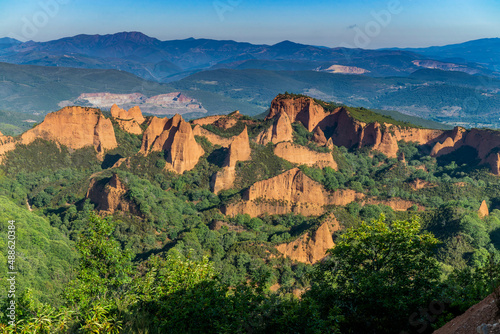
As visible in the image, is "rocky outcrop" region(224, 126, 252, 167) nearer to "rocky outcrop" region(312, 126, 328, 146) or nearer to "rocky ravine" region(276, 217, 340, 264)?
"rocky outcrop" region(312, 126, 328, 146)

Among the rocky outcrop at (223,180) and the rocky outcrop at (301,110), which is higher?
the rocky outcrop at (301,110)

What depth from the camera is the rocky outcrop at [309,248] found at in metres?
33.8

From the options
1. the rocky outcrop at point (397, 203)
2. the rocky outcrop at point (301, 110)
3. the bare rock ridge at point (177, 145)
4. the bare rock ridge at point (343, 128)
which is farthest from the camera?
the rocky outcrop at point (301, 110)

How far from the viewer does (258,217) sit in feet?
139

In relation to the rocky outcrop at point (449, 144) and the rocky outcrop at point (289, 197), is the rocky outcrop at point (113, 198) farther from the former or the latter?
the rocky outcrop at point (449, 144)

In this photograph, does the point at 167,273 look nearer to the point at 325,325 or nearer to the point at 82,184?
the point at 325,325

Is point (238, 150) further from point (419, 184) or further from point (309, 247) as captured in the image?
point (419, 184)

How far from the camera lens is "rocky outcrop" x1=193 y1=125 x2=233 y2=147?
55.7m

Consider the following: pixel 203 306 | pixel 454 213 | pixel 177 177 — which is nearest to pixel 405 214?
pixel 454 213

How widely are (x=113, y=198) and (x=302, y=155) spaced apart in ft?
85.2

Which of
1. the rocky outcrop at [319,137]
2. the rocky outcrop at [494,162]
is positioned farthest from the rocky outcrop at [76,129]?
the rocky outcrop at [494,162]

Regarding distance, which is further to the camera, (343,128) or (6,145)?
(343,128)

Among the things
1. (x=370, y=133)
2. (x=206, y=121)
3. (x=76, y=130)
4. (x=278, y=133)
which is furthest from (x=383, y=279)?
(x=370, y=133)

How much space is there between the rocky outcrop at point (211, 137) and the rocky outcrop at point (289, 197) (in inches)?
626
